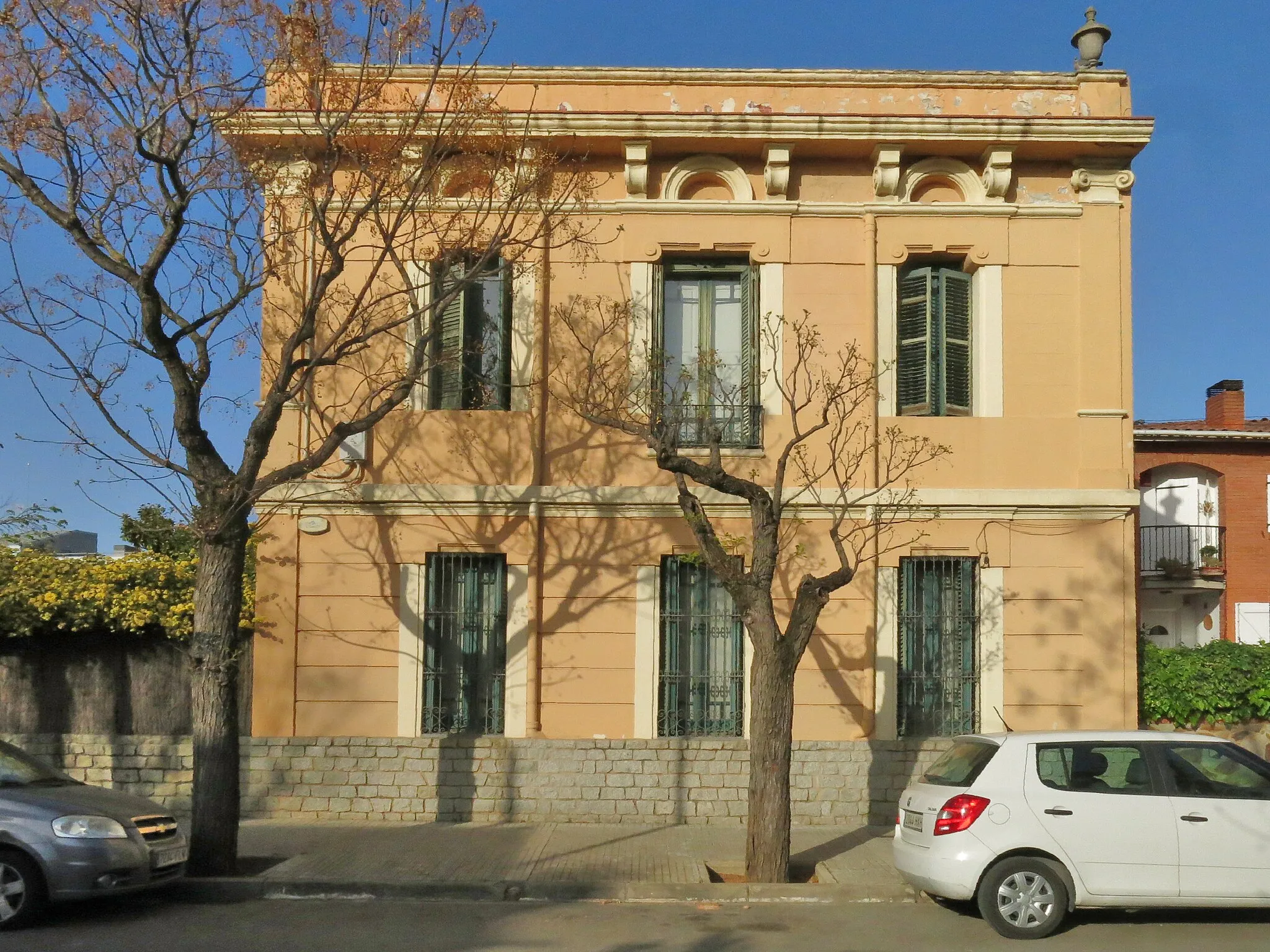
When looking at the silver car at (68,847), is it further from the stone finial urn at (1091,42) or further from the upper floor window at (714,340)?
the stone finial urn at (1091,42)

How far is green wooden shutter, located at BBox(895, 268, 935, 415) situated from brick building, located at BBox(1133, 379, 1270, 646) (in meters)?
10.2

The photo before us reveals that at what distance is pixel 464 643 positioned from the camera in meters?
12.7

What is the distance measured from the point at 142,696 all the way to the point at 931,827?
8.45 m

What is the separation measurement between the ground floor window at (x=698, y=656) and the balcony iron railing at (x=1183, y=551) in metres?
11.8

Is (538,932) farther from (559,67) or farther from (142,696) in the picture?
(559,67)

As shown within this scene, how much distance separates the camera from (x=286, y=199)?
1257 centimetres

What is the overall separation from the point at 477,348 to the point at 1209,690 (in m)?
8.56

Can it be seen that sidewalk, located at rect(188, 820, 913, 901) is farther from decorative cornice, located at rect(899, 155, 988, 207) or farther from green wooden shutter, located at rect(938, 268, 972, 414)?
decorative cornice, located at rect(899, 155, 988, 207)

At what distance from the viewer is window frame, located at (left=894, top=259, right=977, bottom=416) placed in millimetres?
13000

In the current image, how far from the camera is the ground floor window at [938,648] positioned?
41.6 ft

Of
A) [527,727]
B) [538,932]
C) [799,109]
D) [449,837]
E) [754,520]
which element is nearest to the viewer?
[538,932]

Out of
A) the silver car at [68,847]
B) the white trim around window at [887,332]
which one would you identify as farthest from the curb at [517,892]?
the white trim around window at [887,332]

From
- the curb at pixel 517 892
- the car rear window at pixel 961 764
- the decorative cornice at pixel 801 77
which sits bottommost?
the curb at pixel 517 892

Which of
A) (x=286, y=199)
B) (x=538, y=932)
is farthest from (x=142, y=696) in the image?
(x=538, y=932)
